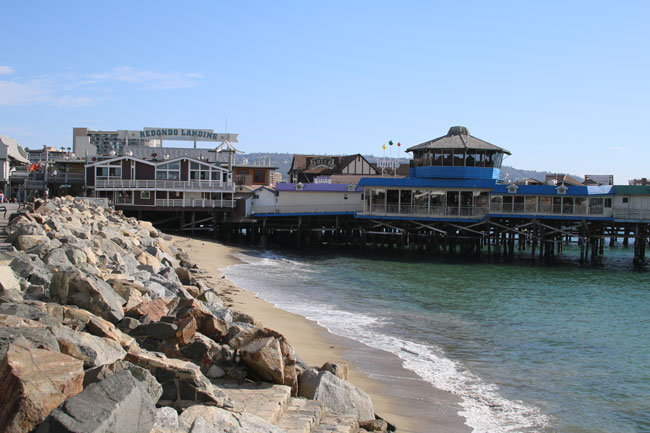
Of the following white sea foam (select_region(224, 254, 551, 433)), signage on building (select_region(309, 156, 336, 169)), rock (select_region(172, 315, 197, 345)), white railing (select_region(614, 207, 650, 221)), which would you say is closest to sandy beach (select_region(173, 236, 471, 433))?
white sea foam (select_region(224, 254, 551, 433))

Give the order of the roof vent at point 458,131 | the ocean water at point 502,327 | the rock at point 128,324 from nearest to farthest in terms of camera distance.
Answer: the rock at point 128,324 → the ocean water at point 502,327 → the roof vent at point 458,131

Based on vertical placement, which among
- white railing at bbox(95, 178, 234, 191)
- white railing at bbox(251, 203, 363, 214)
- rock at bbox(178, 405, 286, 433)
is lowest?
rock at bbox(178, 405, 286, 433)

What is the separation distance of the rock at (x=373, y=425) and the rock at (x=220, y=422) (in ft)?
8.22

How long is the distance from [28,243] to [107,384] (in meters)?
11.8

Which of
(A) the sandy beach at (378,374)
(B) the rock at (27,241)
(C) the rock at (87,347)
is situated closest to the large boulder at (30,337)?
(C) the rock at (87,347)

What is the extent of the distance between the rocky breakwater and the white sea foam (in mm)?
2613

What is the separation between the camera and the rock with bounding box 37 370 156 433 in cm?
593

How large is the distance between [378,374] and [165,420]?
8.27 m

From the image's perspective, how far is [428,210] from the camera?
49125 mm

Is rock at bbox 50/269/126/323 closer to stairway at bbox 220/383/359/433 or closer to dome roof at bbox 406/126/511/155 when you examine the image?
stairway at bbox 220/383/359/433

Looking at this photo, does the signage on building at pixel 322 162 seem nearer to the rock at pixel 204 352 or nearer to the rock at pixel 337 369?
the rock at pixel 337 369

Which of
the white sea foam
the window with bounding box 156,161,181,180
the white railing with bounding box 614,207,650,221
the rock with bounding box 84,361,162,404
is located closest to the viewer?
the rock with bounding box 84,361,162,404

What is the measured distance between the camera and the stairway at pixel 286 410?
8.78 metres

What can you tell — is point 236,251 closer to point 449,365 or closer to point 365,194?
point 365,194
